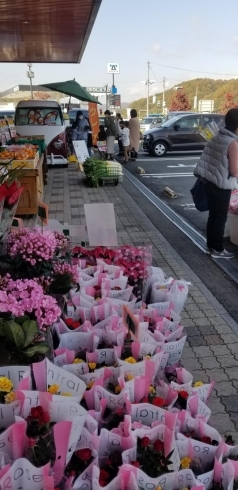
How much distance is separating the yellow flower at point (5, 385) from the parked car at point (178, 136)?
1570 cm

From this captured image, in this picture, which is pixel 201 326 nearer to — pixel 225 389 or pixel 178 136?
pixel 225 389

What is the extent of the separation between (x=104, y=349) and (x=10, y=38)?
11.4 meters

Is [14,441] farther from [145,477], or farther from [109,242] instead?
→ [109,242]

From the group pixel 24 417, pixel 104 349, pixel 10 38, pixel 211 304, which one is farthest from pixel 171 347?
pixel 10 38

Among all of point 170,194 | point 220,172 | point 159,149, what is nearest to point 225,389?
point 220,172

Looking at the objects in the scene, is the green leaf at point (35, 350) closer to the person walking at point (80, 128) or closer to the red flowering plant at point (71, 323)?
the red flowering plant at point (71, 323)

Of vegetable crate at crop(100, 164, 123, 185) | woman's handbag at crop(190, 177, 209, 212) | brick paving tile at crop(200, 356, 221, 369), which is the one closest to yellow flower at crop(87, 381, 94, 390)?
brick paving tile at crop(200, 356, 221, 369)

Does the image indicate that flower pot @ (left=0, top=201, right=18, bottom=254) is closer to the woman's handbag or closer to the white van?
the woman's handbag

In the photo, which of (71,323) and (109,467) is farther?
(71,323)

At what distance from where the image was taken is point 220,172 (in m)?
4.75

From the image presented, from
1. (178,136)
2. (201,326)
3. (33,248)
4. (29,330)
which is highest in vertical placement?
(33,248)

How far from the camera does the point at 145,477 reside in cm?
152

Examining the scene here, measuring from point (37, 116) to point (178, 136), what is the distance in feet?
21.9

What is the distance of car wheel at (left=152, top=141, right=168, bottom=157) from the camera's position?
16.7 meters
